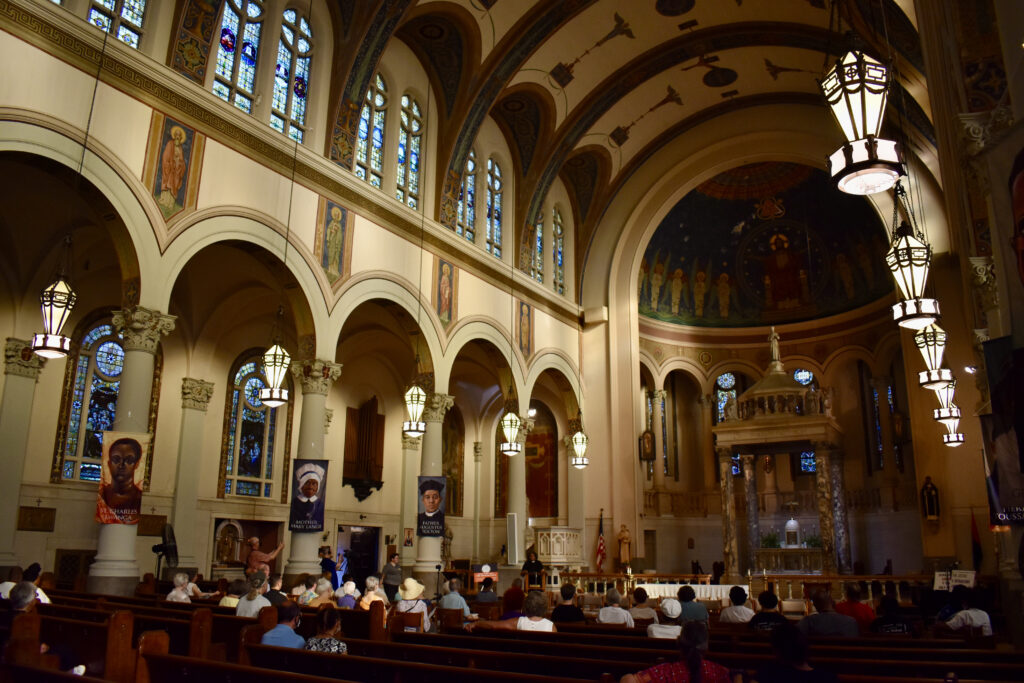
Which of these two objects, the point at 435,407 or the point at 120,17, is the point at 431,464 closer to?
the point at 435,407

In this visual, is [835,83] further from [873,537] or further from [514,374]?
[873,537]

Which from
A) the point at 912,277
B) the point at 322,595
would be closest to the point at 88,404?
the point at 322,595

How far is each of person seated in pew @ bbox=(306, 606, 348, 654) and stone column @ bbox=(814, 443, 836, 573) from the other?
53.6 ft

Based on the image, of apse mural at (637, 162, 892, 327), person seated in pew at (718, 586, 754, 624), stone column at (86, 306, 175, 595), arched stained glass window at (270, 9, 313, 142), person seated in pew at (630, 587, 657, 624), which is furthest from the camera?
apse mural at (637, 162, 892, 327)

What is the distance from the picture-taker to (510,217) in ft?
63.4

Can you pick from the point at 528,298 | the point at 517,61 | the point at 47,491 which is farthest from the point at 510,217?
the point at 47,491

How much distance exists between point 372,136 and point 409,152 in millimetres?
1199

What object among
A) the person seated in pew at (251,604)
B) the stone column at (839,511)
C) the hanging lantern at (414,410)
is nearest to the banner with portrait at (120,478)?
the person seated in pew at (251,604)

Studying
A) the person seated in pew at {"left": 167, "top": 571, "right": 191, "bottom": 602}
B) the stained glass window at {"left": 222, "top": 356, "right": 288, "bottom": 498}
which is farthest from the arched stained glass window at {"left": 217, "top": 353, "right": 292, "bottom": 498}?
the person seated in pew at {"left": 167, "top": 571, "right": 191, "bottom": 602}

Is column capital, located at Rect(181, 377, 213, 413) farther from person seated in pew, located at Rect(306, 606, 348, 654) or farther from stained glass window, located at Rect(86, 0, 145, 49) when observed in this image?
person seated in pew, located at Rect(306, 606, 348, 654)

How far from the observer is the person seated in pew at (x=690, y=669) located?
3668 mm

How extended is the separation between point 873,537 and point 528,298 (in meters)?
13.0

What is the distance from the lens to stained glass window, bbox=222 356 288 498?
16344mm

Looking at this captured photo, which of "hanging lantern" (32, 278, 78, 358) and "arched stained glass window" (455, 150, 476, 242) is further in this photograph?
"arched stained glass window" (455, 150, 476, 242)
